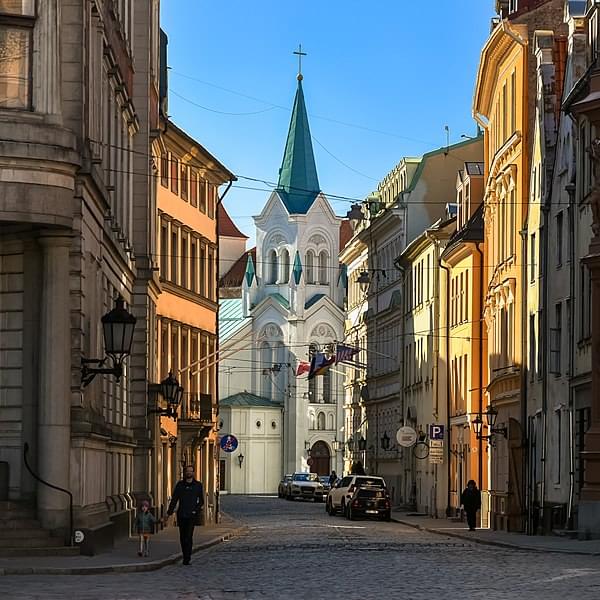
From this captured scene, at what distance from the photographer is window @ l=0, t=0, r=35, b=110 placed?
2800cm

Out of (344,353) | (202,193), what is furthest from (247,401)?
(202,193)

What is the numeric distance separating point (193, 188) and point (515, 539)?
77.6ft

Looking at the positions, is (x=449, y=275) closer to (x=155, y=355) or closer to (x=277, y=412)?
(x=155, y=355)

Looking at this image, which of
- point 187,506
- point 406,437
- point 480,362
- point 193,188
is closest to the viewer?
point 187,506

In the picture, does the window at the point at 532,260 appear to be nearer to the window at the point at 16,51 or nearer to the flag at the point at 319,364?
the window at the point at 16,51

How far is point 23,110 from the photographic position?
27953mm

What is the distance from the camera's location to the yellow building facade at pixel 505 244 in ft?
166

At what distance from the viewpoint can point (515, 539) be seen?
41.6m

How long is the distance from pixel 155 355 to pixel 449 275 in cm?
1907

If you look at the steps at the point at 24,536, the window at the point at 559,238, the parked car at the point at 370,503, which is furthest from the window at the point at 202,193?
the steps at the point at 24,536

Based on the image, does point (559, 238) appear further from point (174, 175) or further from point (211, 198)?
point (211, 198)

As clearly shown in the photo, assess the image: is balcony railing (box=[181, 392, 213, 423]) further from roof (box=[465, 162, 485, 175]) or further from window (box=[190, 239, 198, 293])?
roof (box=[465, 162, 485, 175])

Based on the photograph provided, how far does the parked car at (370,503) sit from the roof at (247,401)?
69.4 meters

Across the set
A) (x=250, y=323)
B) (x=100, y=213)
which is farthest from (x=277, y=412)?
(x=100, y=213)
